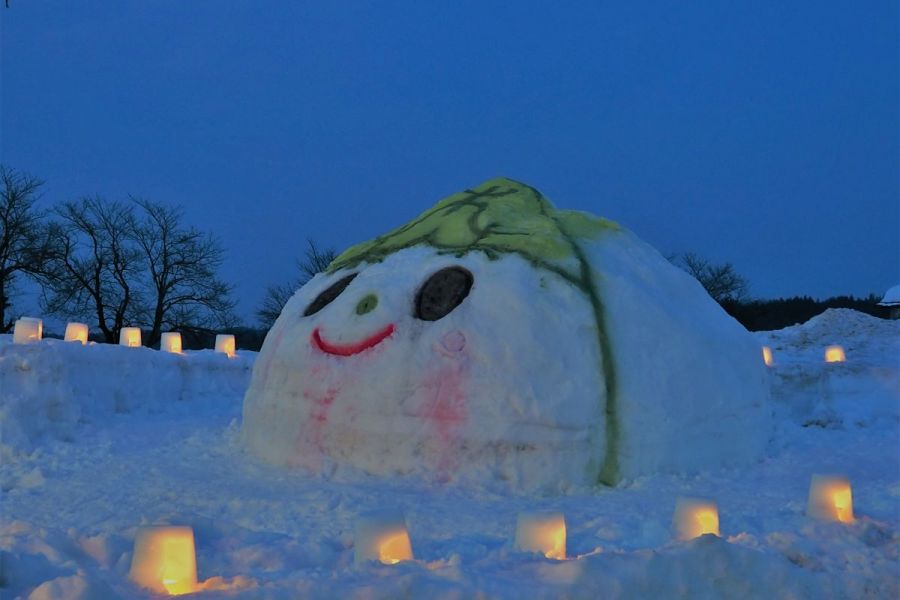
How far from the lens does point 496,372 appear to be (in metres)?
5.36

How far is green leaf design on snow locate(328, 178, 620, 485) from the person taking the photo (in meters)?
5.55

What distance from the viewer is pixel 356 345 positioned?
227 inches

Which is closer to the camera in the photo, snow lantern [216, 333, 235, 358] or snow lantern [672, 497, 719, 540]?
snow lantern [672, 497, 719, 540]

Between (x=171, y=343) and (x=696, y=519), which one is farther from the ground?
(x=171, y=343)

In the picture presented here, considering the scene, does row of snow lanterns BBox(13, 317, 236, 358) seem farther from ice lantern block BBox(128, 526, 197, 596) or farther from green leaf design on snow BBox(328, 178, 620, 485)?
ice lantern block BBox(128, 526, 197, 596)

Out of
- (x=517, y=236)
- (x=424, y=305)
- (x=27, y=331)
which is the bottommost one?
(x=27, y=331)

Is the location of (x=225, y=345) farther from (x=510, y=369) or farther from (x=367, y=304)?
(x=510, y=369)

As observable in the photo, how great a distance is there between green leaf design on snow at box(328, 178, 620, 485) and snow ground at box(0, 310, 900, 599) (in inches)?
31.8

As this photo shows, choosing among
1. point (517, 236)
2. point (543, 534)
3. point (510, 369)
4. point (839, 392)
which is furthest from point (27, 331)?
point (839, 392)

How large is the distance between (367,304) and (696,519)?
2962mm

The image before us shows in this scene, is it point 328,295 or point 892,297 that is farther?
point 892,297

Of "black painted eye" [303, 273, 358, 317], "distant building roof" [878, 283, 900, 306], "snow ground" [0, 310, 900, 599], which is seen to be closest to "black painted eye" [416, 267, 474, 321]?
"black painted eye" [303, 273, 358, 317]

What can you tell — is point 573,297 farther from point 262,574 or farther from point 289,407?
point 262,574

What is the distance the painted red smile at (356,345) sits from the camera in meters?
5.71
